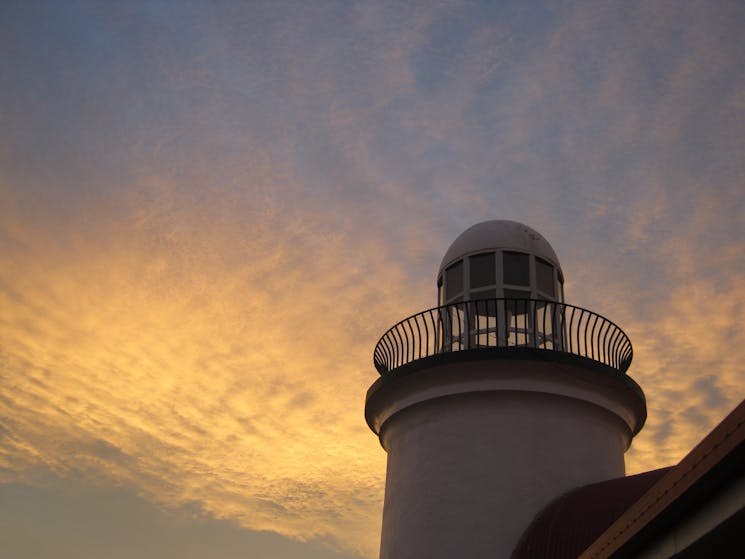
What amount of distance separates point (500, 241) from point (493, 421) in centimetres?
431

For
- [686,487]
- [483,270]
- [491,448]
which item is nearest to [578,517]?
[491,448]

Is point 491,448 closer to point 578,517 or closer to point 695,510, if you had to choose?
point 578,517

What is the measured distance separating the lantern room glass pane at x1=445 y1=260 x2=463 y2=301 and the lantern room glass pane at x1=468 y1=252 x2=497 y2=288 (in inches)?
11.6

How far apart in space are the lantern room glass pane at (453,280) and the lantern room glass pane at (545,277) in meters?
1.66

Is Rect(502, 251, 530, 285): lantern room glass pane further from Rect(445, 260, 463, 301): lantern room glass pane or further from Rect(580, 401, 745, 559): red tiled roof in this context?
Rect(580, 401, 745, 559): red tiled roof

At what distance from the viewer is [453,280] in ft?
53.9

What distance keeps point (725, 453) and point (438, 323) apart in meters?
10.8

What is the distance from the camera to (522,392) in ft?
45.1

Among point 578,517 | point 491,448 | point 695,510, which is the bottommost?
point 695,510

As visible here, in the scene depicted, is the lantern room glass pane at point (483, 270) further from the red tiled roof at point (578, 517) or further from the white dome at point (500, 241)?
the red tiled roof at point (578, 517)

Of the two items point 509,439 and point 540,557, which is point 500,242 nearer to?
point 509,439

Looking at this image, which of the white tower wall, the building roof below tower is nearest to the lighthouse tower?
the white tower wall

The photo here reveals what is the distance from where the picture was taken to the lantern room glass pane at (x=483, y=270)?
15.9 metres

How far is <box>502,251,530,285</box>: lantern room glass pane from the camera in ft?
51.8
